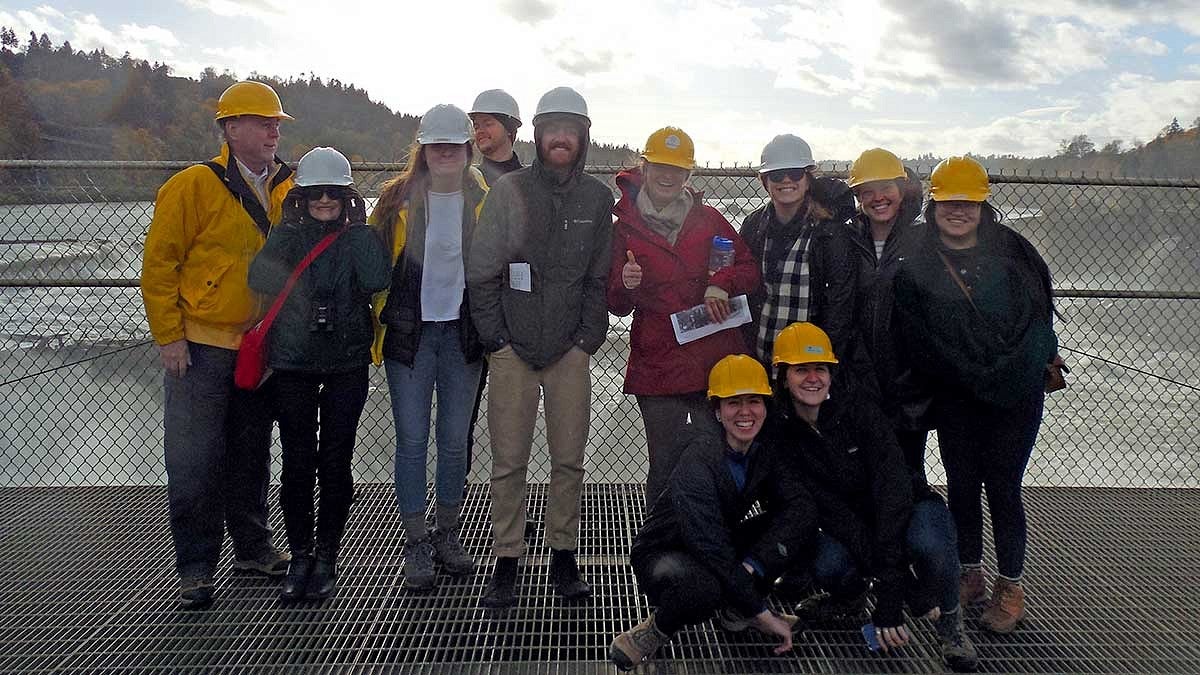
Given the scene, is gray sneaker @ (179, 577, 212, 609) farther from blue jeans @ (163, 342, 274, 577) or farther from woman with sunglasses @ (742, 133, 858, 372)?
woman with sunglasses @ (742, 133, 858, 372)

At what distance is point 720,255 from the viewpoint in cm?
340

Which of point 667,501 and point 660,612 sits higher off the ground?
point 667,501

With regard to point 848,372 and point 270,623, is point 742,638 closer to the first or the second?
point 848,372

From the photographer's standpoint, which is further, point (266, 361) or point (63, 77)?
point (63, 77)

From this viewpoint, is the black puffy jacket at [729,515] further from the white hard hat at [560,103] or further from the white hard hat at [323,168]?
the white hard hat at [323,168]

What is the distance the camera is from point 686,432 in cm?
325

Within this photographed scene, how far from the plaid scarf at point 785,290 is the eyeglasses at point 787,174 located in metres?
0.22

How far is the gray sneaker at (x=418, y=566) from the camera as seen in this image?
366 centimetres

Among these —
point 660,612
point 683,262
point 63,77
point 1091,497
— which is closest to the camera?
point 660,612

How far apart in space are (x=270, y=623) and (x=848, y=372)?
276 centimetres

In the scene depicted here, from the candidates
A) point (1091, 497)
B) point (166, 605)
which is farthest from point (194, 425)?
point (1091, 497)

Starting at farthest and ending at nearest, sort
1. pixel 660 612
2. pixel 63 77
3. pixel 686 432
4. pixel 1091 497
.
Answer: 1. pixel 63 77
2. pixel 1091 497
3. pixel 686 432
4. pixel 660 612

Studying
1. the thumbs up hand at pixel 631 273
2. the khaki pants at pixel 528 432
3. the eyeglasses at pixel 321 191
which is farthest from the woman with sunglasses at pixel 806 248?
the eyeglasses at pixel 321 191

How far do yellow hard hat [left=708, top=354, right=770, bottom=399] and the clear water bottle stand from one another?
17.0 inches
